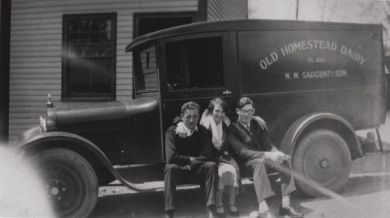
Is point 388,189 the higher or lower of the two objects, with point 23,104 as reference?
lower

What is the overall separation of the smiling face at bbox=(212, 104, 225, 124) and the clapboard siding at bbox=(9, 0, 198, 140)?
4664 mm

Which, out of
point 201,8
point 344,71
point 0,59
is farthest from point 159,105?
point 201,8

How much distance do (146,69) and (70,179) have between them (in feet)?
5.41

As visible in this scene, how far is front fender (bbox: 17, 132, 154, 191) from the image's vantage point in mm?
4328

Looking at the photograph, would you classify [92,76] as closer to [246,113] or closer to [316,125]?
[246,113]

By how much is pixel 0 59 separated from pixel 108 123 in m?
2.68

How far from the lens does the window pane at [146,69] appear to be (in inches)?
197

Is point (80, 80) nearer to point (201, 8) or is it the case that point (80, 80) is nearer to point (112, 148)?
point (201, 8)

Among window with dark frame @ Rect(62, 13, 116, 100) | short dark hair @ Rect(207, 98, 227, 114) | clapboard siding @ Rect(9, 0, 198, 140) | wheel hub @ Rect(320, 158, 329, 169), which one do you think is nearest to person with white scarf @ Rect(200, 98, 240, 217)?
short dark hair @ Rect(207, 98, 227, 114)

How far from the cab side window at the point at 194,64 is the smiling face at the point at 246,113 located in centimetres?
45

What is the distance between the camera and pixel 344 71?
532 centimetres

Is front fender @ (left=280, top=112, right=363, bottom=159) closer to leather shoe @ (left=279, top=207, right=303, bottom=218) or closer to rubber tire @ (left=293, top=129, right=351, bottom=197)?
rubber tire @ (left=293, top=129, right=351, bottom=197)

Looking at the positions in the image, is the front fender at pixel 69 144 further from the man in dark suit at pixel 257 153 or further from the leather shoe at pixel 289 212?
the leather shoe at pixel 289 212

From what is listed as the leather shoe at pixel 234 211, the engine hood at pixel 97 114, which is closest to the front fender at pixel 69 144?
the engine hood at pixel 97 114
